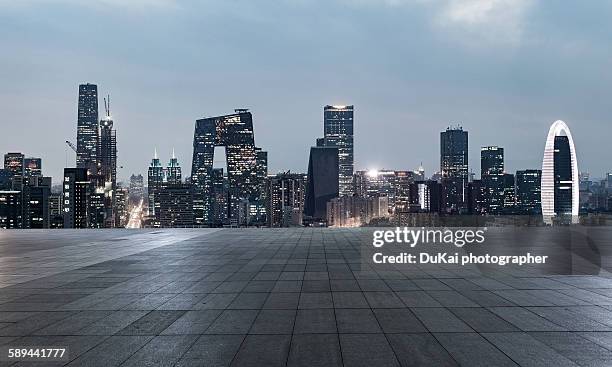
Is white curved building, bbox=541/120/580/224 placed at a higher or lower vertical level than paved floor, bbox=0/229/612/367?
higher

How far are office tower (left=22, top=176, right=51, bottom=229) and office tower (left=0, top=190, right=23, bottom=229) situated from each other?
2.22 metres

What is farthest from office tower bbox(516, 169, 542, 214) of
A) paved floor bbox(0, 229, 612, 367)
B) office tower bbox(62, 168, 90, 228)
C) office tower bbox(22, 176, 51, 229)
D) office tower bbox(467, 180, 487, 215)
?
office tower bbox(22, 176, 51, 229)

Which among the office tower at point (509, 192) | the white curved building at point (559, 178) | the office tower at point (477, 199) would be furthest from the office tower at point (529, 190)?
the white curved building at point (559, 178)

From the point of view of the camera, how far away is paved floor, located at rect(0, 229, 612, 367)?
8562mm

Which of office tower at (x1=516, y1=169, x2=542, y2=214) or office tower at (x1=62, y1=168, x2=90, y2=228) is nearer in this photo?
office tower at (x1=516, y1=169, x2=542, y2=214)

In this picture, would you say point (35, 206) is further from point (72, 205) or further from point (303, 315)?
point (303, 315)

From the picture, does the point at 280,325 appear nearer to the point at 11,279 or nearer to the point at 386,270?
the point at 386,270

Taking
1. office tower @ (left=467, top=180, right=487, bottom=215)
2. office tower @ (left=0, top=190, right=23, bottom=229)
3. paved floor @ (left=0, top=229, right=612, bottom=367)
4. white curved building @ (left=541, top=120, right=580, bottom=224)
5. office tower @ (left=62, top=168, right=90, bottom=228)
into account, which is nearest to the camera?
paved floor @ (left=0, top=229, right=612, bottom=367)

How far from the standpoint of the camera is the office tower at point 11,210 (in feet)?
522

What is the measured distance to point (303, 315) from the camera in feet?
37.3

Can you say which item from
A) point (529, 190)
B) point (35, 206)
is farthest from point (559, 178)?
point (35, 206)

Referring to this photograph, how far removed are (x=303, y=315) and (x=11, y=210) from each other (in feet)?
625

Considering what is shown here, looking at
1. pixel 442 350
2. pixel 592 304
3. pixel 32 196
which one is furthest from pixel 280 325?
pixel 32 196

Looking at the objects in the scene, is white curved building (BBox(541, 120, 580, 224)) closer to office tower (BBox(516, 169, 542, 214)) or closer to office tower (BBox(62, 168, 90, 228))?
office tower (BBox(516, 169, 542, 214))
